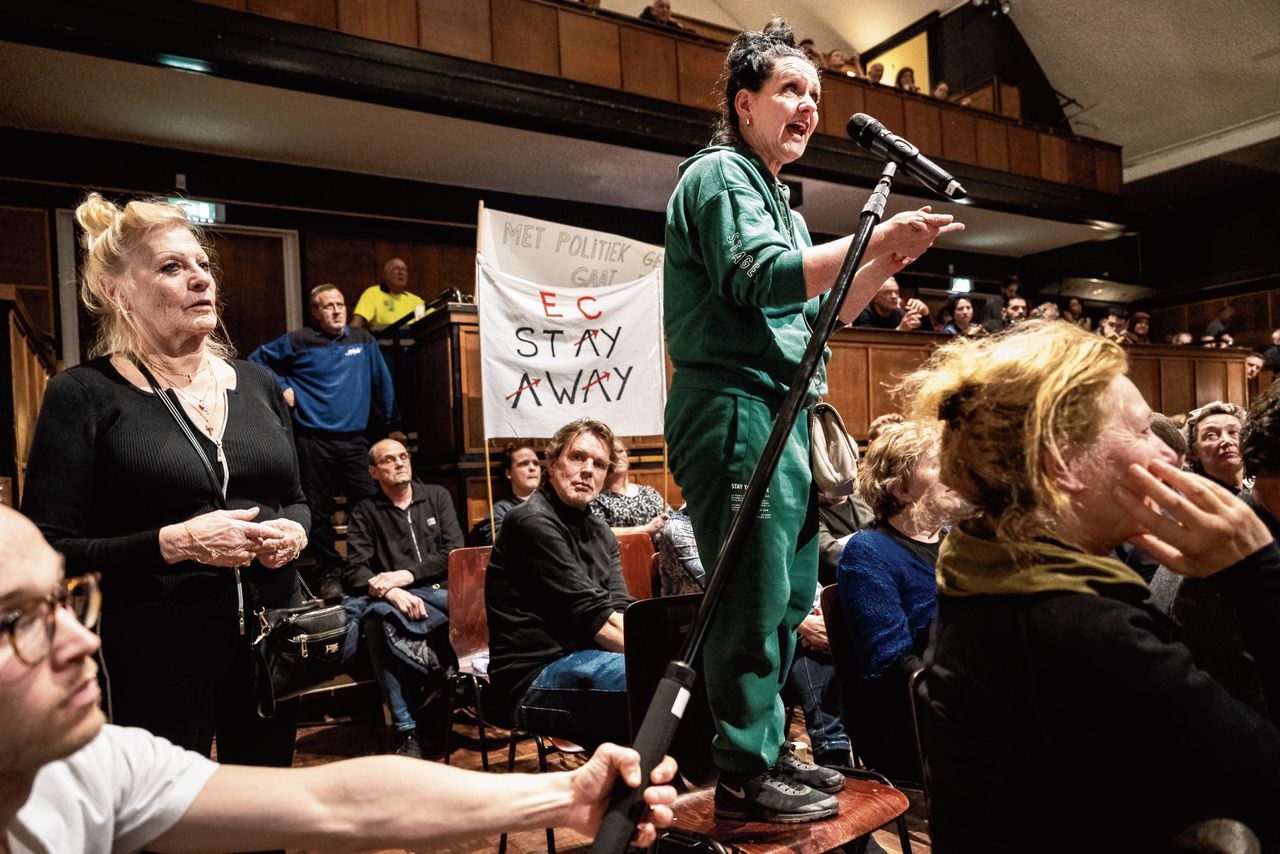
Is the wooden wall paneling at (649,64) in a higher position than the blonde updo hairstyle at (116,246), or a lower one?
higher

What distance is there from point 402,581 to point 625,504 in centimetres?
121

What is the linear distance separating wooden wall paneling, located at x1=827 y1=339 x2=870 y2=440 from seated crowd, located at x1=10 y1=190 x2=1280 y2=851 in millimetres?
4332

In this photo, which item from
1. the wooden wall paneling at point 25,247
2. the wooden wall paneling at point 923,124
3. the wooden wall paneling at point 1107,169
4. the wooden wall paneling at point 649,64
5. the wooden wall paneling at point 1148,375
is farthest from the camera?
the wooden wall paneling at point 1107,169

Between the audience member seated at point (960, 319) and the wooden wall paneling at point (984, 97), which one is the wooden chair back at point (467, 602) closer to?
the audience member seated at point (960, 319)

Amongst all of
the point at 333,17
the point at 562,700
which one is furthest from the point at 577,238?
the point at 562,700

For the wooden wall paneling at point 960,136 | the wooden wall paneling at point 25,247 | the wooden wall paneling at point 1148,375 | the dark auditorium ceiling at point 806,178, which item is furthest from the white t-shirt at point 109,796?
the wooden wall paneling at point 1148,375

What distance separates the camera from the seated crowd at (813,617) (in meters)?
0.86

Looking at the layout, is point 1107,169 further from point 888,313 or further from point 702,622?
point 702,622

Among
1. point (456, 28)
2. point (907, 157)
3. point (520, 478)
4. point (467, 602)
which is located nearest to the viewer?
point (907, 157)

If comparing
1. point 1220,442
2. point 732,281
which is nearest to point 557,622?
point 732,281

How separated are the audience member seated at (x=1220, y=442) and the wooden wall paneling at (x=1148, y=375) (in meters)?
6.56

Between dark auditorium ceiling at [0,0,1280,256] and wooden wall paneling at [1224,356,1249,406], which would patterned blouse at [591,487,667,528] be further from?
wooden wall paneling at [1224,356,1249,406]

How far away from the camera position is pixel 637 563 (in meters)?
3.42

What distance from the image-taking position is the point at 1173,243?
12820mm
